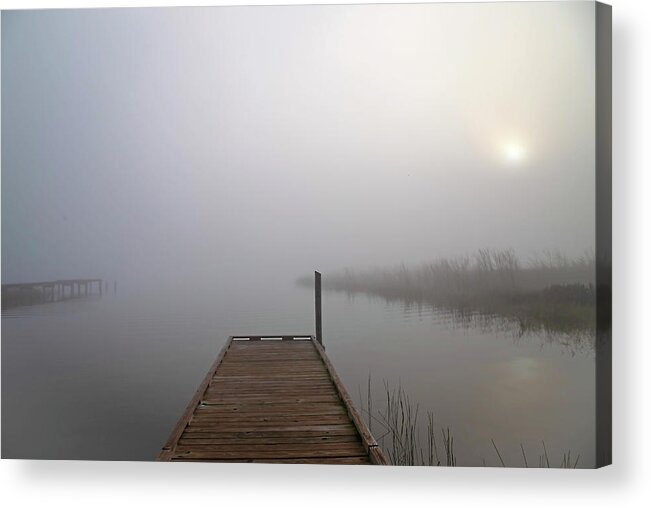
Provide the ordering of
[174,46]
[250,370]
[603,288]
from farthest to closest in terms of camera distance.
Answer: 1. [250,370]
2. [174,46]
3. [603,288]

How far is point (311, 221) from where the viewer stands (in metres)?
2.44

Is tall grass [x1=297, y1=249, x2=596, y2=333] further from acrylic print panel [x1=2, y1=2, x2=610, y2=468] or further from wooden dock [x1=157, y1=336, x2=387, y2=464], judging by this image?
wooden dock [x1=157, y1=336, x2=387, y2=464]

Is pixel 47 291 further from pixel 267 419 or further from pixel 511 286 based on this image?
pixel 511 286

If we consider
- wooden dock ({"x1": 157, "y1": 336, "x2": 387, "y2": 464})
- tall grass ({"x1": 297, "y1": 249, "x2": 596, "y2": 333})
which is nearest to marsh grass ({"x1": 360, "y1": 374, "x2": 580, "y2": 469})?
wooden dock ({"x1": 157, "y1": 336, "x2": 387, "y2": 464})

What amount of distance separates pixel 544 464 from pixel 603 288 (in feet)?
2.47

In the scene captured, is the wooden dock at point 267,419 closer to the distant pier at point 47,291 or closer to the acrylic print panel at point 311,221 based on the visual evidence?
the acrylic print panel at point 311,221

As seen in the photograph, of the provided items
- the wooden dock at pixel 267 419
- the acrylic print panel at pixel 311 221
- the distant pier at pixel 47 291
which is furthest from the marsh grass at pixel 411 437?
the distant pier at pixel 47 291

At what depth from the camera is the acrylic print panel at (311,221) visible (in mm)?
2229

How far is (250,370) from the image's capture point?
2.87 metres

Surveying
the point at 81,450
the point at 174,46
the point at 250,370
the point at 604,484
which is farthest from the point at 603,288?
the point at 81,450

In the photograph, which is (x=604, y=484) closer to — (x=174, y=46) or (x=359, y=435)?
(x=359, y=435)

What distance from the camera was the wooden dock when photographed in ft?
7.36

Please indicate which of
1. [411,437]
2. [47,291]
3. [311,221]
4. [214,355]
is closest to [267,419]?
[214,355]

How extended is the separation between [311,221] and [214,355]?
0.78 m
